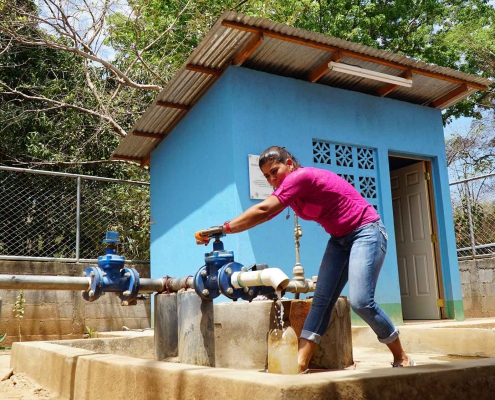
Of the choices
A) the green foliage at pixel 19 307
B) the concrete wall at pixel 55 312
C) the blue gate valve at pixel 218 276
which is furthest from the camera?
the concrete wall at pixel 55 312

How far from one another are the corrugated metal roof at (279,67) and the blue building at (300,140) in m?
0.02

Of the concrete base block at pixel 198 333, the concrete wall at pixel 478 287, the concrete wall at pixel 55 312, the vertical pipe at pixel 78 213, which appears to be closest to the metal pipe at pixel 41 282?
the concrete base block at pixel 198 333

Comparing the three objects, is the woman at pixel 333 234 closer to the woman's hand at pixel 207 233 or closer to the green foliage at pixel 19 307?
the woman's hand at pixel 207 233

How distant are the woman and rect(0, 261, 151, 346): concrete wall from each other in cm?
579

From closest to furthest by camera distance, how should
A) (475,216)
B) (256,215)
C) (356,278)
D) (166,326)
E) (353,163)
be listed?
(256,215) < (356,278) < (166,326) < (353,163) < (475,216)

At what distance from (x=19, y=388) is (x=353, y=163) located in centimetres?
564

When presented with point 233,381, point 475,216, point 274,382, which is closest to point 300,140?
point 475,216

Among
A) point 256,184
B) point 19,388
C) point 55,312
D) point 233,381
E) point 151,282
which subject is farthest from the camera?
point 55,312

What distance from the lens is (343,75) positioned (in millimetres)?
7898

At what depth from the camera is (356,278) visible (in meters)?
3.14

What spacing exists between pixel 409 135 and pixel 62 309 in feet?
20.2

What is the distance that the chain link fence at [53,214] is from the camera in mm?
8398

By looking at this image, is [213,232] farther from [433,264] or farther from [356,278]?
[433,264]

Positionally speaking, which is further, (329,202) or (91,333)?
(91,333)
